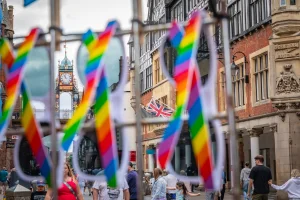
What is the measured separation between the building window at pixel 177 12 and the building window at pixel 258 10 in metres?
13.4

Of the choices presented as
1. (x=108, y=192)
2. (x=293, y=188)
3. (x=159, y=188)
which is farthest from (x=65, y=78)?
(x=108, y=192)

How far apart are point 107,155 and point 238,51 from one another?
2741 cm

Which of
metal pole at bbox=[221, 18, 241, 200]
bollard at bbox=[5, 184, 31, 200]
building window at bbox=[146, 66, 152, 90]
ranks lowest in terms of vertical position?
bollard at bbox=[5, 184, 31, 200]

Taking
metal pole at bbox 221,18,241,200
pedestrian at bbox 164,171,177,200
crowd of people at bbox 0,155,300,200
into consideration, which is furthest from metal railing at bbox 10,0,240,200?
pedestrian at bbox 164,171,177,200

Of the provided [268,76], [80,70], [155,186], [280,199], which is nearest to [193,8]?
[268,76]

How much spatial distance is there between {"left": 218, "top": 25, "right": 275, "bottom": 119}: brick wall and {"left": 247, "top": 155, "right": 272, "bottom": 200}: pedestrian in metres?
14.4

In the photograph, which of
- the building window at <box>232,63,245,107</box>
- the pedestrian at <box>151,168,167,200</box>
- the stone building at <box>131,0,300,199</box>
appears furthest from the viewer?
the building window at <box>232,63,245,107</box>

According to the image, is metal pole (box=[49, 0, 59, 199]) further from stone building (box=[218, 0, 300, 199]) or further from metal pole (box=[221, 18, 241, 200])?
stone building (box=[218, 0, 300, 199])

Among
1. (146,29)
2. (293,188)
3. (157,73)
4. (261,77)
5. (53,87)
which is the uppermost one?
(157,73)

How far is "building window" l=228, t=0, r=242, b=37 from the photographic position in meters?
33.8

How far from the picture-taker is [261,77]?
31016mm

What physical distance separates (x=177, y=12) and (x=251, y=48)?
15.0 metres

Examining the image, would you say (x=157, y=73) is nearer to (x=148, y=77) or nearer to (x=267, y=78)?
(x=148, y=77)

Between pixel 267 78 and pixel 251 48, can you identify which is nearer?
pixel 267 78
